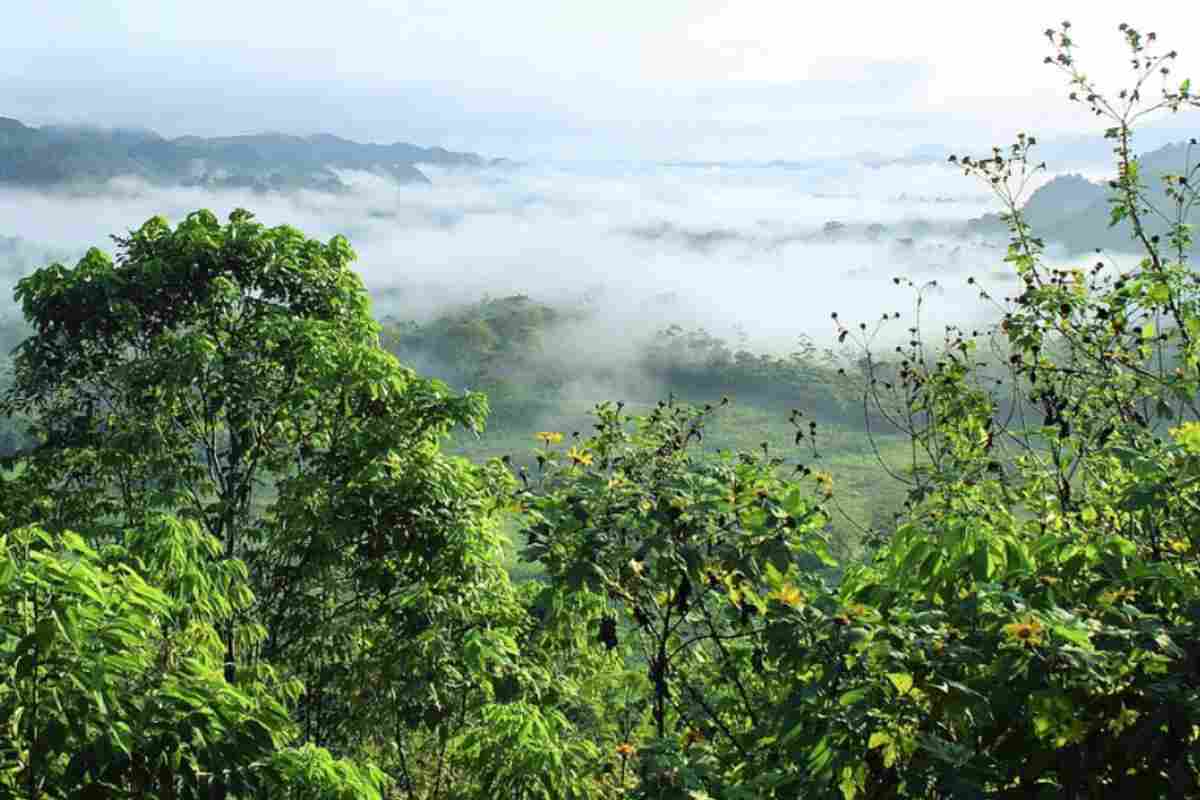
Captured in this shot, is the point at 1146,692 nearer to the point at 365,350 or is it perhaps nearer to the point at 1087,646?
the point at 1087,646

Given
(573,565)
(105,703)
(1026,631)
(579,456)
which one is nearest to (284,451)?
(579,456)

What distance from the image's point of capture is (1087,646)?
446cm

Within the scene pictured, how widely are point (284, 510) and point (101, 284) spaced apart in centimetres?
533

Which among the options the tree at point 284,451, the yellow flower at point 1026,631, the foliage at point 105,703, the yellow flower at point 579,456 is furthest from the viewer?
the tree at point 284,451

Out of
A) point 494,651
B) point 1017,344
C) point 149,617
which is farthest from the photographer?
point 494,651

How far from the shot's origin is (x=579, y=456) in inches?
324

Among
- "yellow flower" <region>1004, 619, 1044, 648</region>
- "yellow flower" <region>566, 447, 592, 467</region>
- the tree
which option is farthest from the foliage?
the tree

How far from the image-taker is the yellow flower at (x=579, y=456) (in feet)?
26.9

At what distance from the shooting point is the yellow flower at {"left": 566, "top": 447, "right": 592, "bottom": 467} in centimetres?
820

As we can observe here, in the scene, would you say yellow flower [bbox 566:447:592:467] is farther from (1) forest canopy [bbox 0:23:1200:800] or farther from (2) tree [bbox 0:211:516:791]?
(2) tree [bbox 0:211:516:791]

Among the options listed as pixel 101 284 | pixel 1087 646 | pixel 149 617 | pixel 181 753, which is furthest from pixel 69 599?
pixel 101 284

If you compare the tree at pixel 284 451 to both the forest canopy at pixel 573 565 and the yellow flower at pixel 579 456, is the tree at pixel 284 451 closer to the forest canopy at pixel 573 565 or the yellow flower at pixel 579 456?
the forest canopy at pixel 573 565

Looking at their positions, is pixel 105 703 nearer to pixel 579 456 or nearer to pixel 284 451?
pixel 579 456

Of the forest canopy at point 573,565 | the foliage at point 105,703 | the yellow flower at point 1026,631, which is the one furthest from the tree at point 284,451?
the yellow flower at point 1026,631
